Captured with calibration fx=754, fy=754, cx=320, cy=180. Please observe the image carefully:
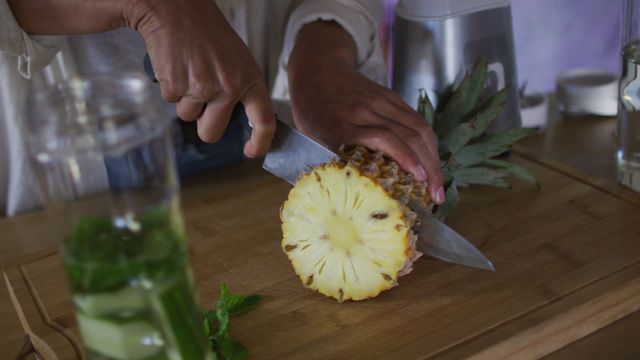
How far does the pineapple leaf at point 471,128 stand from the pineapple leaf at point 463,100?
23 mm

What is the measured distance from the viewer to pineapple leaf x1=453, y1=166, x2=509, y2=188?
1.10 metres

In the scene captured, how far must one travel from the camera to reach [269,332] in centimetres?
89

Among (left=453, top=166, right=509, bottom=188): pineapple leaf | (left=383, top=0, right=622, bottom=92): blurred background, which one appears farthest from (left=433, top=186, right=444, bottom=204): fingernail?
(left=383, top=0, right=622, bottom=92): blurred background

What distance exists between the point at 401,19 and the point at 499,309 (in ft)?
1.90

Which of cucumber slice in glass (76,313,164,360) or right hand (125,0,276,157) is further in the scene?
right hand (125,0,276,157)

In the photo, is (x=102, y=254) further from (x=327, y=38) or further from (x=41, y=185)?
(x=327, y=38)

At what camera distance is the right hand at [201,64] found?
0.90 m

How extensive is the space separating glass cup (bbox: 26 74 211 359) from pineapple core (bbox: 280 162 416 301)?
0.78ft

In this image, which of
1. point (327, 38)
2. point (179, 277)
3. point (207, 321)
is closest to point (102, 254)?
point (179, 277)

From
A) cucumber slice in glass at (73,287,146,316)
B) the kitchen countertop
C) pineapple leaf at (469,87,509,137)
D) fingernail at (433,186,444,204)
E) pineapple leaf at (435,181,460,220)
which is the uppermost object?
cucumber slice in glass at (73,287,146,316)

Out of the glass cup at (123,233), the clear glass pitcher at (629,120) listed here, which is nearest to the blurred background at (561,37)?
the clear glass pitcher at (629,120)

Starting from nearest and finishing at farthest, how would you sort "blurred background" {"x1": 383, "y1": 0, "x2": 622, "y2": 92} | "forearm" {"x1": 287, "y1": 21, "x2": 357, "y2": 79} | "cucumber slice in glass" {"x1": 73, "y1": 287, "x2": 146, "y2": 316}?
"cucumber slice in glass" {"x1": 73, "y1": 287, "x2": 146, "y2": 316}, "forearm" {"x1": 287, "y1": 21, "x2": 357, "y2": 79}, "blurred background" {"x1": 383, "y1": 0, "x2": 622, "y2": 92}

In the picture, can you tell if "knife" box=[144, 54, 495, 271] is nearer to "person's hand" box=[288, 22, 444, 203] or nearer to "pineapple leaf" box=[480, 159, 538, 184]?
"person's hand" box=[288, 22, 444, 203]

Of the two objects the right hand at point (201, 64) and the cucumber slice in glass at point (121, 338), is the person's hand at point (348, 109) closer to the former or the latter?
the right hand at point (201, 64)
